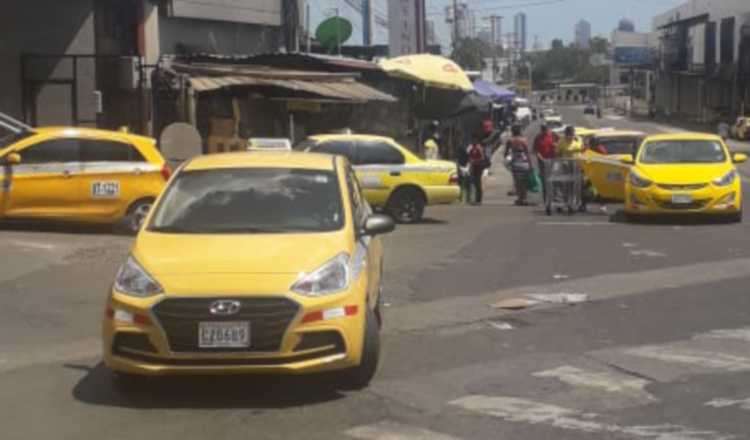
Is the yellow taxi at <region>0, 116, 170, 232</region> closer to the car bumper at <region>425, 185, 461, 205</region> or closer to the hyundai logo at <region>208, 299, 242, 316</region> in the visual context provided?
the car bumper at <region>425, 185, 461, 205</region>

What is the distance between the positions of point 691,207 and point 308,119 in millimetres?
12520

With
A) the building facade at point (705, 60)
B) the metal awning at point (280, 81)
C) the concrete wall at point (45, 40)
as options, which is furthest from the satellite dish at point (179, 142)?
the building facade at point (705, 60)

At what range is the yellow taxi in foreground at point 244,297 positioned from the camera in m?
7.10

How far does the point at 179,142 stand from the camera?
885 inches

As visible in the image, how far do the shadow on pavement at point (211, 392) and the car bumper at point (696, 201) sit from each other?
12450 millimetres

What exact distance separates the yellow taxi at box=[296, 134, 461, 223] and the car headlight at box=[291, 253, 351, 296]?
13.1 meters

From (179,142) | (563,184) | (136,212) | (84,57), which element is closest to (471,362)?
(136,212)

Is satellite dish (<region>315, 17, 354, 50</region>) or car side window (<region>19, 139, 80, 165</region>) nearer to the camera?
car side window (<region>19, 139, 80, 165</region>)

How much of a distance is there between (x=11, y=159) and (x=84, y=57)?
7608 millimetres

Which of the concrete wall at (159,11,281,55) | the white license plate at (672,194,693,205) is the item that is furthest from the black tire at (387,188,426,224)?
the concrete wall at (159,11,281,55)

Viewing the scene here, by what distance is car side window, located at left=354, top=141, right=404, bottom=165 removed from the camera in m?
20.8

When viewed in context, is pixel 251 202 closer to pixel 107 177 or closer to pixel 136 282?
pixel 136 282

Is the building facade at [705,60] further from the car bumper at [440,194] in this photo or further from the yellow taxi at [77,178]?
the yellow taxi at [77,178]

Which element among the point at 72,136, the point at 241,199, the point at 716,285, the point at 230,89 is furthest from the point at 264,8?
the point at 241,199
